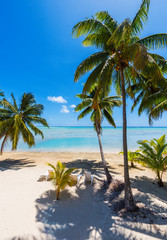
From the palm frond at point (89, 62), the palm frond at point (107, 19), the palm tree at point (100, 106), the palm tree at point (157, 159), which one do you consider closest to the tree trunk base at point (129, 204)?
the palm tree at point (157, 159)

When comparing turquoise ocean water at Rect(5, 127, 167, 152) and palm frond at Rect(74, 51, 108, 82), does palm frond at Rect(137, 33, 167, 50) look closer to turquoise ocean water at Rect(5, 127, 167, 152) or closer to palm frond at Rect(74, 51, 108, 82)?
palm frond at Rect(74, 51, 108, 82)

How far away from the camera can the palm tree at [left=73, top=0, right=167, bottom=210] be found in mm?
4156

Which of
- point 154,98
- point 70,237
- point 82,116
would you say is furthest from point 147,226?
point 82,116

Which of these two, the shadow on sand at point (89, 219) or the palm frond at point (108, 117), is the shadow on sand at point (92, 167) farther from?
the palm frond at point (108, 117)

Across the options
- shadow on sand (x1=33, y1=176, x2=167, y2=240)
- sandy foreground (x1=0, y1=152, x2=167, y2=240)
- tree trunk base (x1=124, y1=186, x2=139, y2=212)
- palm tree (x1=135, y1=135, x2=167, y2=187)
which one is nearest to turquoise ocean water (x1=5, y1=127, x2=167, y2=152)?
palm tree (x1=135, y1=135, x2=167, y2=187)

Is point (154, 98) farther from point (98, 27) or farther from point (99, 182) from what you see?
point (99, 182)

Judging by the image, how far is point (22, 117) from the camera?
11.8 meters

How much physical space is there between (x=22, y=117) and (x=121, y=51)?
1135 centimetres

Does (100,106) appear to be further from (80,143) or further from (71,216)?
(80,143)

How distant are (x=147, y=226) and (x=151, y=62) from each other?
595cm

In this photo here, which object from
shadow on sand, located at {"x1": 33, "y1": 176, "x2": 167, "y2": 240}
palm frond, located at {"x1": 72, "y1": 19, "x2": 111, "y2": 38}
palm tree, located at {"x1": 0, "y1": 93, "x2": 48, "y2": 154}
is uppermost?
palm frond, located at {"x1": 72, "y1": 19, "x2": 111, "y2": 38}

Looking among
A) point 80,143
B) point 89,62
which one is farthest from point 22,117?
point 80,143

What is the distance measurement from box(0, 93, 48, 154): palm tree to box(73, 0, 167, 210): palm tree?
8.12 metres

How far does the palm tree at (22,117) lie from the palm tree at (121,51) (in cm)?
812
